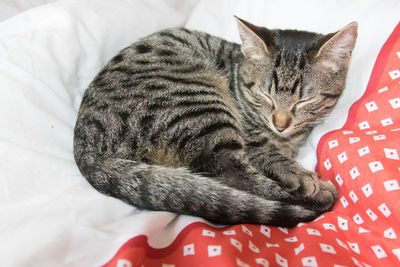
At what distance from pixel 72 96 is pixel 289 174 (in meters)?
1.20

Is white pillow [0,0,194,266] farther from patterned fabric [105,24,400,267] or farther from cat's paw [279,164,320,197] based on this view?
cat's paw [279,164,320,197]

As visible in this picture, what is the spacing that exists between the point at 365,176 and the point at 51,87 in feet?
4.95

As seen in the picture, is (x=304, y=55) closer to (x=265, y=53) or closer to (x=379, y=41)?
(x=265, y=53)

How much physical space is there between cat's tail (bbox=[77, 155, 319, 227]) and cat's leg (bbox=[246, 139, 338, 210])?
0.29 ft

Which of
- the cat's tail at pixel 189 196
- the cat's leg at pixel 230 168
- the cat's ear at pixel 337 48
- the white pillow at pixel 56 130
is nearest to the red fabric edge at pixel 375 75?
the cat's ear at pixel 337 48

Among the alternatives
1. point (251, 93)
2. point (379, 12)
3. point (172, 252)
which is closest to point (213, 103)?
point (251, 93)

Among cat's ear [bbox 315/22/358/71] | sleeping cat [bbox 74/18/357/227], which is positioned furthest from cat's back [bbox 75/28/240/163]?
cat's ear [bbox 315/22/358/71]

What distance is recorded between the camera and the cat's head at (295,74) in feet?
4.94

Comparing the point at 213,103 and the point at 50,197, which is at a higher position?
the point at 213,103

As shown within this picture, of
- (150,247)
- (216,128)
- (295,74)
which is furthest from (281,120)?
(150,247)

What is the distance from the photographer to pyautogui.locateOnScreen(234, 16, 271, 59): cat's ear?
5.06 ft

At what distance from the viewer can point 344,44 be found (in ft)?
4.70

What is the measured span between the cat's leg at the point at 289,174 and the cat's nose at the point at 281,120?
0.42 ft

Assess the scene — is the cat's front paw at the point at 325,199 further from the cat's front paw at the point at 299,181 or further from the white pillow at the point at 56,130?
the white pillow at the point at 56,130
